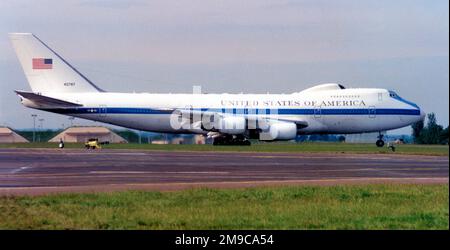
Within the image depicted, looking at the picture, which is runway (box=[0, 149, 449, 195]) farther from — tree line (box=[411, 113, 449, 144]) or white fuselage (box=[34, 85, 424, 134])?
tree line (box=[411, 113, 449, 144])

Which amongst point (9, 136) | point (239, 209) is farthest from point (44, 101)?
point (239, 209)

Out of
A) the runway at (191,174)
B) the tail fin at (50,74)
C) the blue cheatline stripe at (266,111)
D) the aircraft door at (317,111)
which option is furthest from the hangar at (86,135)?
the runway at (191,174)

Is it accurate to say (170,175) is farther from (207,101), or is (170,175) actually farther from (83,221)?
(207,101)

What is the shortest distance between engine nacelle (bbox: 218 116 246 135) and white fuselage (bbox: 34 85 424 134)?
141cm

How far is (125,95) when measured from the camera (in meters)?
56.0

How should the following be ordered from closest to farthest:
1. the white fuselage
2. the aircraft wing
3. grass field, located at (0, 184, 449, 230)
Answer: grass field, located at (0, 184, 449, 230), the aircraft wing, the white fuselage

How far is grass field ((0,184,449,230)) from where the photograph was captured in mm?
12273

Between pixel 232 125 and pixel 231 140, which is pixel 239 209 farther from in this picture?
pixel 231 140

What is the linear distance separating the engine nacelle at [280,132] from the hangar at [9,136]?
18.3m

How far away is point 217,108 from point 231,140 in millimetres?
2535

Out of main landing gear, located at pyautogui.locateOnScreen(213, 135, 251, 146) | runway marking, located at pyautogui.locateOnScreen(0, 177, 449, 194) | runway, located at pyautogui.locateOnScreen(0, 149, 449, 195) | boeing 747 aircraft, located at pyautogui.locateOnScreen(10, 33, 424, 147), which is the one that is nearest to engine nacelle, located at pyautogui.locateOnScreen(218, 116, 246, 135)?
boeing 747 aircraft, located at pyautogui.locateOnScreen(10, 33, 424, 147)

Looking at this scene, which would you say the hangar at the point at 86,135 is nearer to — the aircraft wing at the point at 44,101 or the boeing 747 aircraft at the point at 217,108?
the boeing 747 aircraft at the point at 217,108
